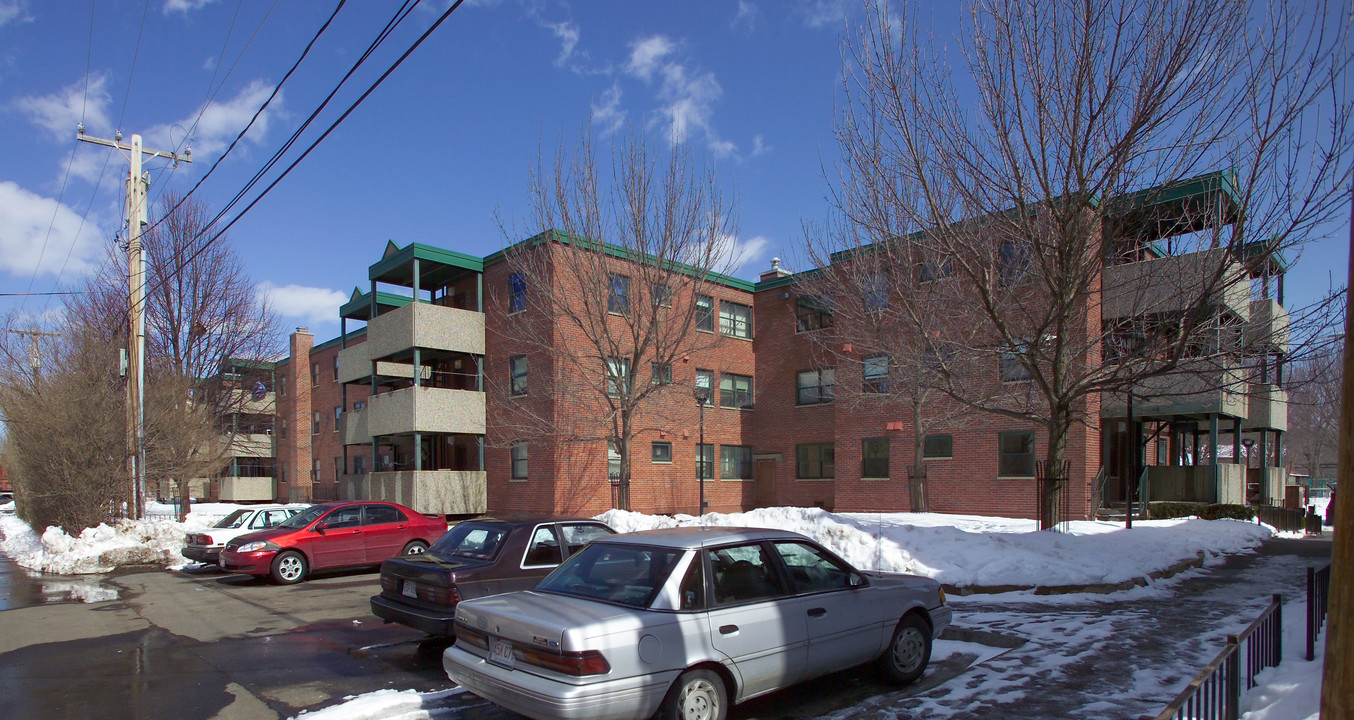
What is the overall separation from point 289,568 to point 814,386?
19868 mm

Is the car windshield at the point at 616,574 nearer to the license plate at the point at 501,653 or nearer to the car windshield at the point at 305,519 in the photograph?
the license plate at the point at 501,653

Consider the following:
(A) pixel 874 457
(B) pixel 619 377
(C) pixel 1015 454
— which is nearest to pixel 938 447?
(A) pixel 874 457

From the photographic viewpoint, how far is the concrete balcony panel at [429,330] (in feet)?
87.9

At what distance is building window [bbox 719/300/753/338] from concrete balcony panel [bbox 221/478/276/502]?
28.1 metres

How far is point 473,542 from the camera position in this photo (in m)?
9.50

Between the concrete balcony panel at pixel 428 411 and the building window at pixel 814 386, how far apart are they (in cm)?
1131

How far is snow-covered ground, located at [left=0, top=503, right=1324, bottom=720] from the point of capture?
631 centimetres

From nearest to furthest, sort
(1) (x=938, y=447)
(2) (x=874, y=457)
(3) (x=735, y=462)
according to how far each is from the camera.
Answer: (1) (x=938, y=447) → (2) (x=874, y=457) → (3) (x=735, y=462)

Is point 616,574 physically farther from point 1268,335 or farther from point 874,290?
point 874,290

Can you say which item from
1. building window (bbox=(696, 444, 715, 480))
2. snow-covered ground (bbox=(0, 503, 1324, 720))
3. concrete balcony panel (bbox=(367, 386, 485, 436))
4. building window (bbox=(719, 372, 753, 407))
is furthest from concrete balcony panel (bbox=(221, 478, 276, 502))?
building window (bbox=(719, 372, 753, 407))

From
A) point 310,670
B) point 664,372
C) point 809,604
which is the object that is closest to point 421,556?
point 310,670

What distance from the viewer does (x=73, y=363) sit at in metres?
21.8

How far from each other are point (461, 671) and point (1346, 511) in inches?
200

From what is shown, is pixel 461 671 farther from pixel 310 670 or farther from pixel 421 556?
pixel 421 556
